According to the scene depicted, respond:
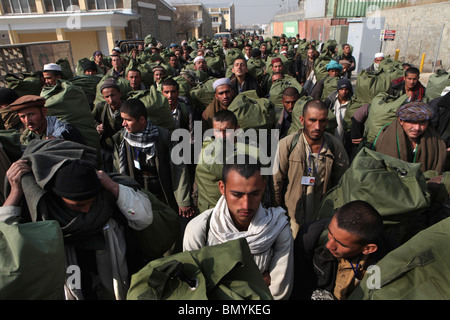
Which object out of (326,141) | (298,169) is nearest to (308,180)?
(298,169)

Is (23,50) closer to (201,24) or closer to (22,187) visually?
(22,187)

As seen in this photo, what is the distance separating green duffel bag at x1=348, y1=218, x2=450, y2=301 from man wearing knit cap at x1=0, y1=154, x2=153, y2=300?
1.31 m

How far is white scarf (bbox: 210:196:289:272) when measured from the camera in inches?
73.5

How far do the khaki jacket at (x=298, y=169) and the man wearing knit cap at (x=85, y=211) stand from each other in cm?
150

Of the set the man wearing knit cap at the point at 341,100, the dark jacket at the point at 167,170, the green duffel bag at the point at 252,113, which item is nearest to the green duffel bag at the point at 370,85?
the man wearing knit cap at the point at 341,100

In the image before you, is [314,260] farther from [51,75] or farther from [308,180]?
[51,75]

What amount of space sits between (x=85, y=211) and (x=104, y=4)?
91.1 ft

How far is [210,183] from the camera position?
8.73 feet

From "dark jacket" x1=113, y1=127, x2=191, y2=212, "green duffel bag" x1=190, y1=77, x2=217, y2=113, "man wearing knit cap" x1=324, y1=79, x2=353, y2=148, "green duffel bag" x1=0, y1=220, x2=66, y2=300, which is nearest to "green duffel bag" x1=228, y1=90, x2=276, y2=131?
"dark jacket" x1=113, y1=127, x2=191, y2=212

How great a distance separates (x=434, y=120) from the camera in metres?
3.90

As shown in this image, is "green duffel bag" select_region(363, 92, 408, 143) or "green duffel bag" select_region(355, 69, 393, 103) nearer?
"green duffel bag" select_region(363, 92, 408, 143)

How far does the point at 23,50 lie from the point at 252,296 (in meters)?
8.43

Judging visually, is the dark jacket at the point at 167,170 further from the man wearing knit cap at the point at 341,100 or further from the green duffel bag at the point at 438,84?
the green duffel bag at the point at 438,84

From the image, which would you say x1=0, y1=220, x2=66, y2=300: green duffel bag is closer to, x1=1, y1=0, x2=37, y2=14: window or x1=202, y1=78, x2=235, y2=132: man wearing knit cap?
x1=202, y1=78, x2=235, y2=132: man wearing knit cap
